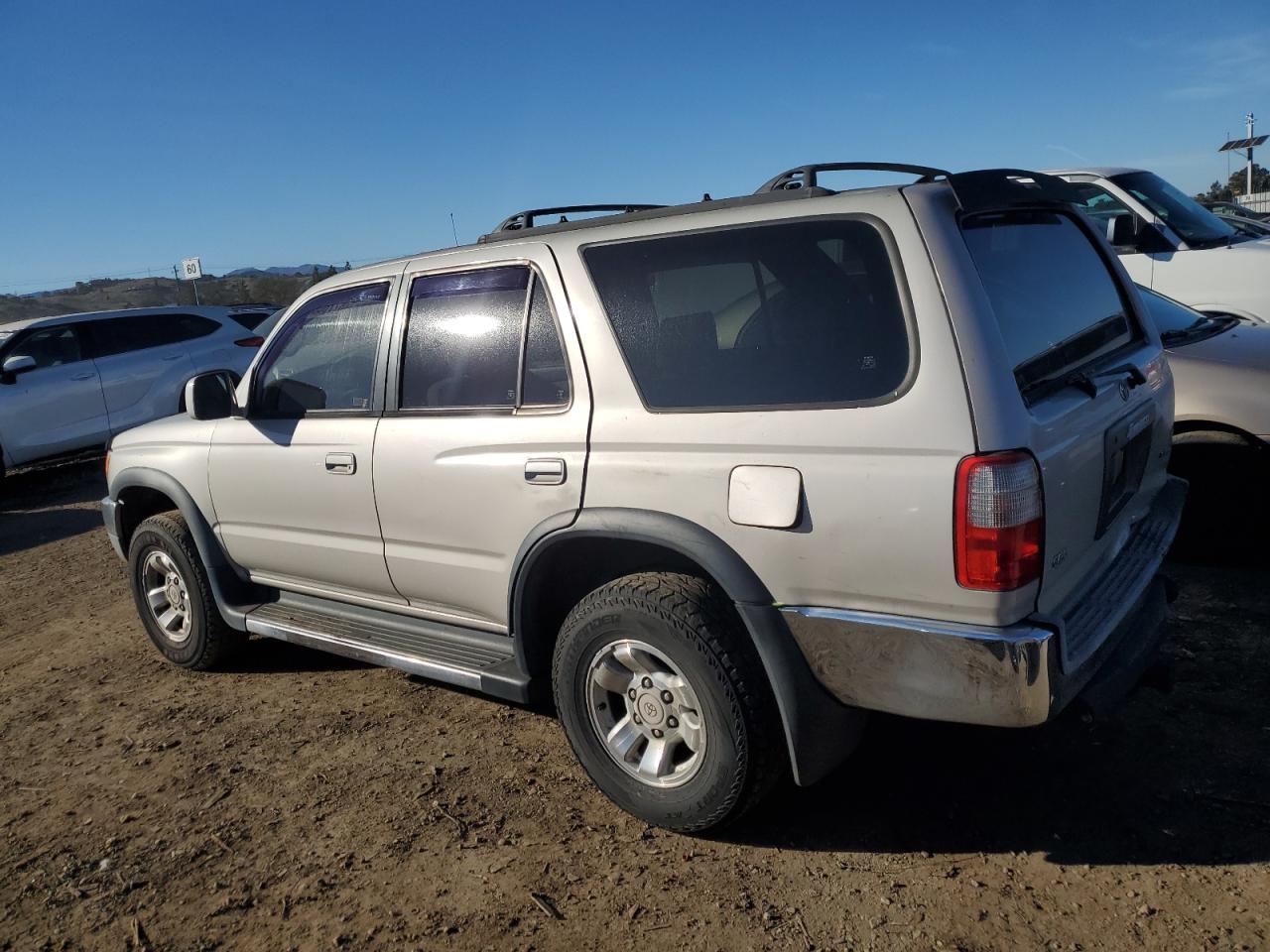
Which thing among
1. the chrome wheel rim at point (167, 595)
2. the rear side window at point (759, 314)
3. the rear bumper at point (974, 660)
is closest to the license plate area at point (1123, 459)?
the rear bumper at point (974, 660)

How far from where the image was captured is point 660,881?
→ 2896 mm

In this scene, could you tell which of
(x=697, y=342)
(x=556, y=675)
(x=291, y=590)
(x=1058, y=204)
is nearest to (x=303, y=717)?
(x=291, y=590)

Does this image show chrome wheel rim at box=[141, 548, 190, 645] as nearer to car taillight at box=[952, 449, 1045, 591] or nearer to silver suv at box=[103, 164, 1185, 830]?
silver suv at box=[103, 164, 1185, 830]

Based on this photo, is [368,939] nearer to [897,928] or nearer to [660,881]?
[660,881]

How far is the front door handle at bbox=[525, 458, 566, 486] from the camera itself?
10.4 ft

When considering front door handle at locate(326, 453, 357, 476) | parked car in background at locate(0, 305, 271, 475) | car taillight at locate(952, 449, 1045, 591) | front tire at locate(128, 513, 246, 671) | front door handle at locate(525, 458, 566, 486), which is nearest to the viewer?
car taillight at locate(952, 449, 1045, 591)

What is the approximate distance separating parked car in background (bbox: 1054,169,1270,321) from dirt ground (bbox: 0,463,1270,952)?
13.2 ft

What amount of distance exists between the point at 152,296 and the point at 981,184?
169 feet

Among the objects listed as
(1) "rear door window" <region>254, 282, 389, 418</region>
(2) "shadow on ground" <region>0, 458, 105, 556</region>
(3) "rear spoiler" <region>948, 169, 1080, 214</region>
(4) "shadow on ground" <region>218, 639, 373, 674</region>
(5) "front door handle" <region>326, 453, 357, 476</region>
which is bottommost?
(2) "shadow on ground" <region>0, 458, 105, 556</region>

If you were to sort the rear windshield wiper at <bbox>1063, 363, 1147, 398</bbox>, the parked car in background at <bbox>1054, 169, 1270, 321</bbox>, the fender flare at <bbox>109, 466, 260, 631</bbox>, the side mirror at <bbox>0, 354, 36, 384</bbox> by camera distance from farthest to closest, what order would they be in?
the side mirror at <bbox>0, 354, 36, 384</bbox>
the parked car in background at <bbox>1054, 169, 1270, 321</bbox>
the fender flare at <bbox>109, 466, 260, 631</bbox>
the rear windshield wiper at <bbox>1063, 363, 1147, 398</bbox>

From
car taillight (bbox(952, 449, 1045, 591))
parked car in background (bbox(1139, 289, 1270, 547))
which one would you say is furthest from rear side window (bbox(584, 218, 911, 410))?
parked car in background (bbox(1139, 289, 1270, 547))

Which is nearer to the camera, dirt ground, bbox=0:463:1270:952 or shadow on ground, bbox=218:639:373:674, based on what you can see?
dirt ground, bbox=0:463:1270:952

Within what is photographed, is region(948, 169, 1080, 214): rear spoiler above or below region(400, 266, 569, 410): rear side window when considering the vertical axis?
above

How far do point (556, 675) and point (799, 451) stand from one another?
3.71 feet
